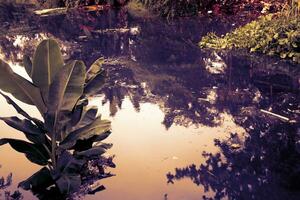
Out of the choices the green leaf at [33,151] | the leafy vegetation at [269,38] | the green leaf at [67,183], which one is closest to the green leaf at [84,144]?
the green leaf at [33,151]

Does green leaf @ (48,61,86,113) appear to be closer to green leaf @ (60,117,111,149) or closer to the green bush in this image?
green leaf @ (60,117,111,149)

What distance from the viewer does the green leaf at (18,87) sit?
3722 millimetres

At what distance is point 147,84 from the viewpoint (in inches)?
314

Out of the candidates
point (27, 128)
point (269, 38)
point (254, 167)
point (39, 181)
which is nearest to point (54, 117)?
point (27, 128)

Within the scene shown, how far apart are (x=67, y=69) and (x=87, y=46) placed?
301 inches

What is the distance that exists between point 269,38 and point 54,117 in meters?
6.35

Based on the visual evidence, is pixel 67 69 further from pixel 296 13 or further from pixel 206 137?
pixel 296 13

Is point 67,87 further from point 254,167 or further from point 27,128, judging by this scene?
point 254,167

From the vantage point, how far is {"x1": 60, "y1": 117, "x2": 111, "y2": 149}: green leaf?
4.11 meters

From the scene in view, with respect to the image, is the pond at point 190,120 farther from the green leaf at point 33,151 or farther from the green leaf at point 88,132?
the green leaf at point 88,132

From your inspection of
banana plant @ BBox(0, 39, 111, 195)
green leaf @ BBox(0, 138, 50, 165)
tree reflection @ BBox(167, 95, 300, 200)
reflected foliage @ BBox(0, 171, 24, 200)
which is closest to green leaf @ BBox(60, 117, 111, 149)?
banana plant @ BBox(0, 39, 111, 195)

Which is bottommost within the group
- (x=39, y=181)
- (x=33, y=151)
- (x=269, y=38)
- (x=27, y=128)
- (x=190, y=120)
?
(x=190, y=120)

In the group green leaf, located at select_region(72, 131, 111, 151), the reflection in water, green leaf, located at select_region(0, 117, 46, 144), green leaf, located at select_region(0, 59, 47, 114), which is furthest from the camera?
green leaf, located at select_region(72, 131, 111, 151)

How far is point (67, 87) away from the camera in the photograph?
3.84m
